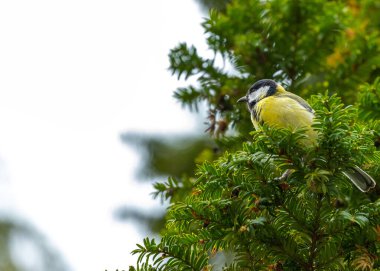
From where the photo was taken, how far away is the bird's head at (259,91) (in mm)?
2949

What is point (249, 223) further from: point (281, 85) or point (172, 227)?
point (281, 85)

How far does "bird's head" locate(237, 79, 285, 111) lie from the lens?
295cm

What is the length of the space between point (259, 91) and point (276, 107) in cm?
28

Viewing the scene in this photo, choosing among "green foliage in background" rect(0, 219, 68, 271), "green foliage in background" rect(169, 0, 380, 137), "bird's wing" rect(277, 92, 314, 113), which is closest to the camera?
"bird's wing" rect(277, 92, 314, 113)

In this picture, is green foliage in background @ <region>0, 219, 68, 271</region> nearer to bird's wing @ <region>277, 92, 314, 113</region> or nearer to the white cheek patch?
the white cheek patch

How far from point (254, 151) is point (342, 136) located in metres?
0.26

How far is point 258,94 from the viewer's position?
2.96 m

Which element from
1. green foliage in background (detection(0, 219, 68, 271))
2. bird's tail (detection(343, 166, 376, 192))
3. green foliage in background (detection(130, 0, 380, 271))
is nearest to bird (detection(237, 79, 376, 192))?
bird's tail (detection(343, 166, 376, 192))

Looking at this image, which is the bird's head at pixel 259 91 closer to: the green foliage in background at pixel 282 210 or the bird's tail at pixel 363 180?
the bird's tail at pixel 363 180

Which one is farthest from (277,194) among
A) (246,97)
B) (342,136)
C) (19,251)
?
(19,251)

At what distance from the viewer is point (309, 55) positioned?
323cm

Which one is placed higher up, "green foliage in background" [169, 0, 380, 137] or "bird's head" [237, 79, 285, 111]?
"green foliage in background" [169, 0, 380, 137]

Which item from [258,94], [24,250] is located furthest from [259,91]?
[24,250]

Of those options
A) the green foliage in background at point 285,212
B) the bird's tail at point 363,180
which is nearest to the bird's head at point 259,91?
the bird's tail at point 363,180
